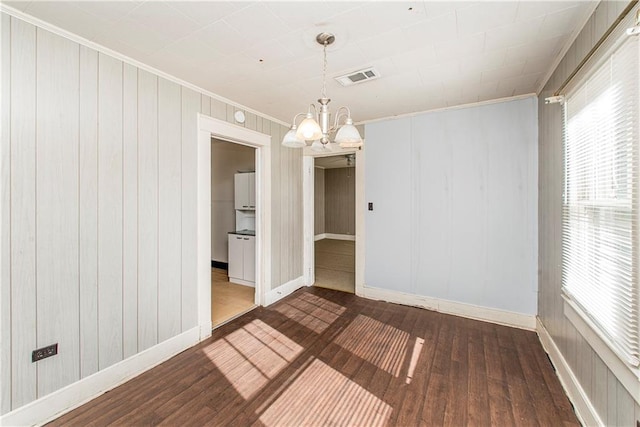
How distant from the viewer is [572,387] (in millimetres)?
1894

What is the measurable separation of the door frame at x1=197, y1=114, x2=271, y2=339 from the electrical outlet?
3.61 feet

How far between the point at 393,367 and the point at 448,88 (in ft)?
9.07

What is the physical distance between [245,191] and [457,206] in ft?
11.1

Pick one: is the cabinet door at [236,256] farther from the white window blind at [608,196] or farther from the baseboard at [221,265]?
the white window blind at [608,196]

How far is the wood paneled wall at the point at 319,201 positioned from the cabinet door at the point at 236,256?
4.77 m

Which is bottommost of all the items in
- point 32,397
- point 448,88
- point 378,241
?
Answer: point 32,397

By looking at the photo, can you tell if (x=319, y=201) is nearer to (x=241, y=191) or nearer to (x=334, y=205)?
(x=334, y=205)

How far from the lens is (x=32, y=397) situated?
1.69 meters

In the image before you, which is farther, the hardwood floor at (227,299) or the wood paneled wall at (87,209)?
the hardwood floor at (227,299)

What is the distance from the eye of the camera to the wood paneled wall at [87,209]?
1627 millimetres

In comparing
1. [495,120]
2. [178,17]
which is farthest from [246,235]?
[495,120]

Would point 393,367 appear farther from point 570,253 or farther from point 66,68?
point 66,68

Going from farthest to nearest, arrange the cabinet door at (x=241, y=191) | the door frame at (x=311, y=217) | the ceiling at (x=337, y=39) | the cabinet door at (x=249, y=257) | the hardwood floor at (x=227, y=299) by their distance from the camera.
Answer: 1. the cabinet door at (x=241, y=191)
2. the cabinet door at (x=249, y=257)
3. the door frame at (x=311, y=217)
4. the hardwood floor at (x=227, y=299)
5. the ceiling at (x=337, y=39)

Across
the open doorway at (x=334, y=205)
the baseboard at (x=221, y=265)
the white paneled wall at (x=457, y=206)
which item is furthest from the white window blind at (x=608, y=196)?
the open doorway at (x=334, y=205)
